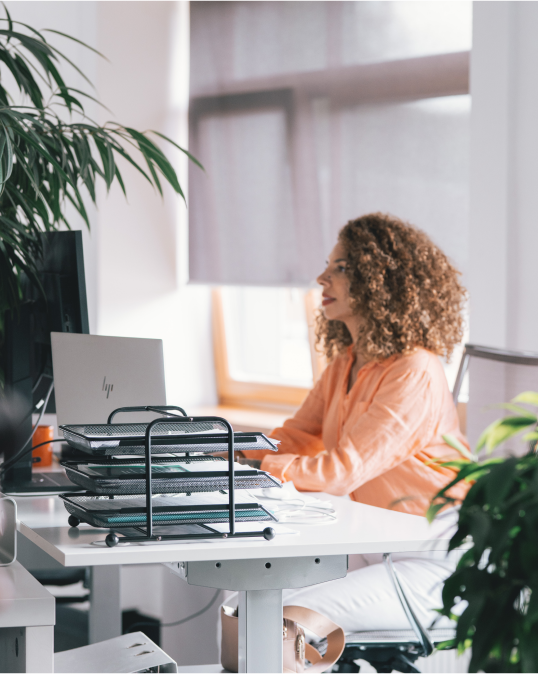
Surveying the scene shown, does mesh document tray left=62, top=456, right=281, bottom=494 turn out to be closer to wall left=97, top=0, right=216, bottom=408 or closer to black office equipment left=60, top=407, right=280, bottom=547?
black office equipment left=60, top=407, right=280, bottom=547

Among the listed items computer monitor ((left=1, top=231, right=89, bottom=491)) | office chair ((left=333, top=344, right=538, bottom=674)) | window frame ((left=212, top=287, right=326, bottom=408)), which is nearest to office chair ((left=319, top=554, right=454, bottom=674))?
office chair ((left=333, top=344, right=538, bottom=674))

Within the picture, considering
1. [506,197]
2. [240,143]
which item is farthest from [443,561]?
[240,143]

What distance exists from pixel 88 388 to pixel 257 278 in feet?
7.65

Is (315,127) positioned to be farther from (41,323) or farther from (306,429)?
(41,323)

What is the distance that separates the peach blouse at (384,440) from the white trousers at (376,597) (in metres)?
0.17

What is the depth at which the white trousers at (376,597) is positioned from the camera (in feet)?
5.70

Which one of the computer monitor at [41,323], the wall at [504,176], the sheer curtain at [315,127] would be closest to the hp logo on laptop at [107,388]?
the computer monitor at [41,323]

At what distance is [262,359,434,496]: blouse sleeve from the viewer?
1952mm

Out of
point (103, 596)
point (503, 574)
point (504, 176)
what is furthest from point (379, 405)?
point (503, 574)

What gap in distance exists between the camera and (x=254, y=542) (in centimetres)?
132

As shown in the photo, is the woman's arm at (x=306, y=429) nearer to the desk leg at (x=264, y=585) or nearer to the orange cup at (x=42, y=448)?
the orange cup at (x=42, y=448)

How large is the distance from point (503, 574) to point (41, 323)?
1.56 m

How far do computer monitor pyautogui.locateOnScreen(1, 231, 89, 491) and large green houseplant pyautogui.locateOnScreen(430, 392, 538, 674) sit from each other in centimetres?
134

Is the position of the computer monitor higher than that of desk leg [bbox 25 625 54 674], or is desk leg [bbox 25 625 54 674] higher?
the computer monitor
